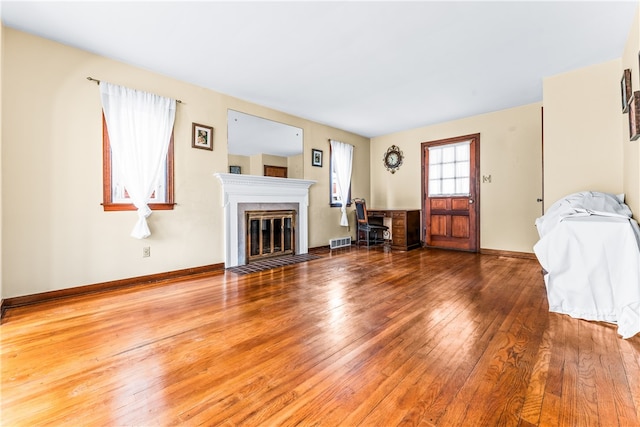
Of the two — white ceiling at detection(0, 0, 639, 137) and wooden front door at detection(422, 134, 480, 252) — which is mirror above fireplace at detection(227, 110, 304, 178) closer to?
white ceiling at detection(0, 0, 639, 137)

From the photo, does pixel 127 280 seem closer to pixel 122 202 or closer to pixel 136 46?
pixel 122 202

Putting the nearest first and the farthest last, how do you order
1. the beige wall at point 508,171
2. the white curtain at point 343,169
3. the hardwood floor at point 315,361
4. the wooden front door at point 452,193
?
the hardwood floor at point 315,361 < the beige wall at point 508,171 < the wooden front door at point 452,193 < the white curtain at point 343,169

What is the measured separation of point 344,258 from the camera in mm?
4621

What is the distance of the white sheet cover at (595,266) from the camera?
6.54 feet

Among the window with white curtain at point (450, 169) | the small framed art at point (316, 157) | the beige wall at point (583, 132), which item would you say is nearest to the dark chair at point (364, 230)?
the small framed art at point (316, 157)

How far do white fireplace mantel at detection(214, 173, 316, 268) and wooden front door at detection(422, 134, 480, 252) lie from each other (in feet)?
8.25

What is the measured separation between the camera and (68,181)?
9.14ft

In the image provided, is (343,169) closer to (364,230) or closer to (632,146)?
(364,230)

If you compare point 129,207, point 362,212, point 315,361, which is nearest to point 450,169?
point 362,212

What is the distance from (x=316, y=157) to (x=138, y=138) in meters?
3.07

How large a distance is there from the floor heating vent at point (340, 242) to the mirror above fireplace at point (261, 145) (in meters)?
1.49

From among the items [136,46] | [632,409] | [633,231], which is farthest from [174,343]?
[633,231]

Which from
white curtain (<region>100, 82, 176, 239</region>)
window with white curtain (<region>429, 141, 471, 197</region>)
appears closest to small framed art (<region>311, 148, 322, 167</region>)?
window with white curtain (<region>429, 141, 471, 197</region>)

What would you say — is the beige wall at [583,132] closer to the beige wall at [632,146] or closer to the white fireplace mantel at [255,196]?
the beige wall at [632,146]
